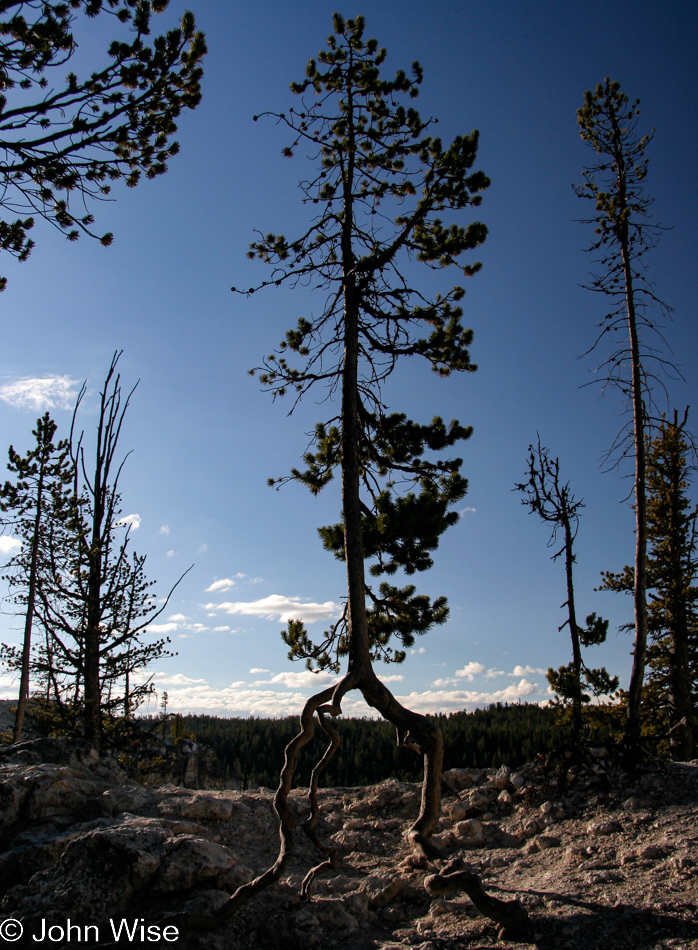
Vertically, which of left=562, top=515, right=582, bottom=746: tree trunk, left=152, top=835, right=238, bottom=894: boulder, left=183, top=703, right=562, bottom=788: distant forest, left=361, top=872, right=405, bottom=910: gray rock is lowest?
left=183, top=703, right=562, bottom=788: distant forest

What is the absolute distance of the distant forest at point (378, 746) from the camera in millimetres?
68250

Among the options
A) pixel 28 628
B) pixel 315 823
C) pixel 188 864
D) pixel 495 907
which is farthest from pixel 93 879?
pixel 28 628

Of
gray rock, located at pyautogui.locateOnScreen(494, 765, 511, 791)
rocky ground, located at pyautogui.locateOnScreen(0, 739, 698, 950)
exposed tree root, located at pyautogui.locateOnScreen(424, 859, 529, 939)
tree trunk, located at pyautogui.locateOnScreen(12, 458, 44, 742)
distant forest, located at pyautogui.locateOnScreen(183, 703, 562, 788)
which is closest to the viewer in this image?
exposed tree root, located at pyautogui.locateOnScreen(424, 859, 529, 939)

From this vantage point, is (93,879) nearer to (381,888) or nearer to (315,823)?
(315,823)

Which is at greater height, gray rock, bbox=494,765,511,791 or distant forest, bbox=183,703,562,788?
gray rock, bbox=494,765,511,791

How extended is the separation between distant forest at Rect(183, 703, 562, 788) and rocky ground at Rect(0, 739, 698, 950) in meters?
43.6

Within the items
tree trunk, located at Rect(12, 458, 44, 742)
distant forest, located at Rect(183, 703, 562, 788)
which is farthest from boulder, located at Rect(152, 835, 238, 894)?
distant forest, located at Rect(183, 703, 562, 788)

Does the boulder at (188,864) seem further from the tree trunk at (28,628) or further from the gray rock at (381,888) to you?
the tree trunk at (28,628)

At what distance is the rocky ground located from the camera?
5.69 meters

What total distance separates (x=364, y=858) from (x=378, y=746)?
87.2 metres

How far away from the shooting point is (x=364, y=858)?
8.30 m

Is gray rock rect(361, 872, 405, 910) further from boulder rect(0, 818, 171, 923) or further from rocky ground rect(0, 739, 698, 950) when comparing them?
boulder rect(0, 818, 171, 923)

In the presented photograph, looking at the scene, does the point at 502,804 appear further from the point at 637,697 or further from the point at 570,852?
the point at 637,697

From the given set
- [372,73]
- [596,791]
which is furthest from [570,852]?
[372,73]
